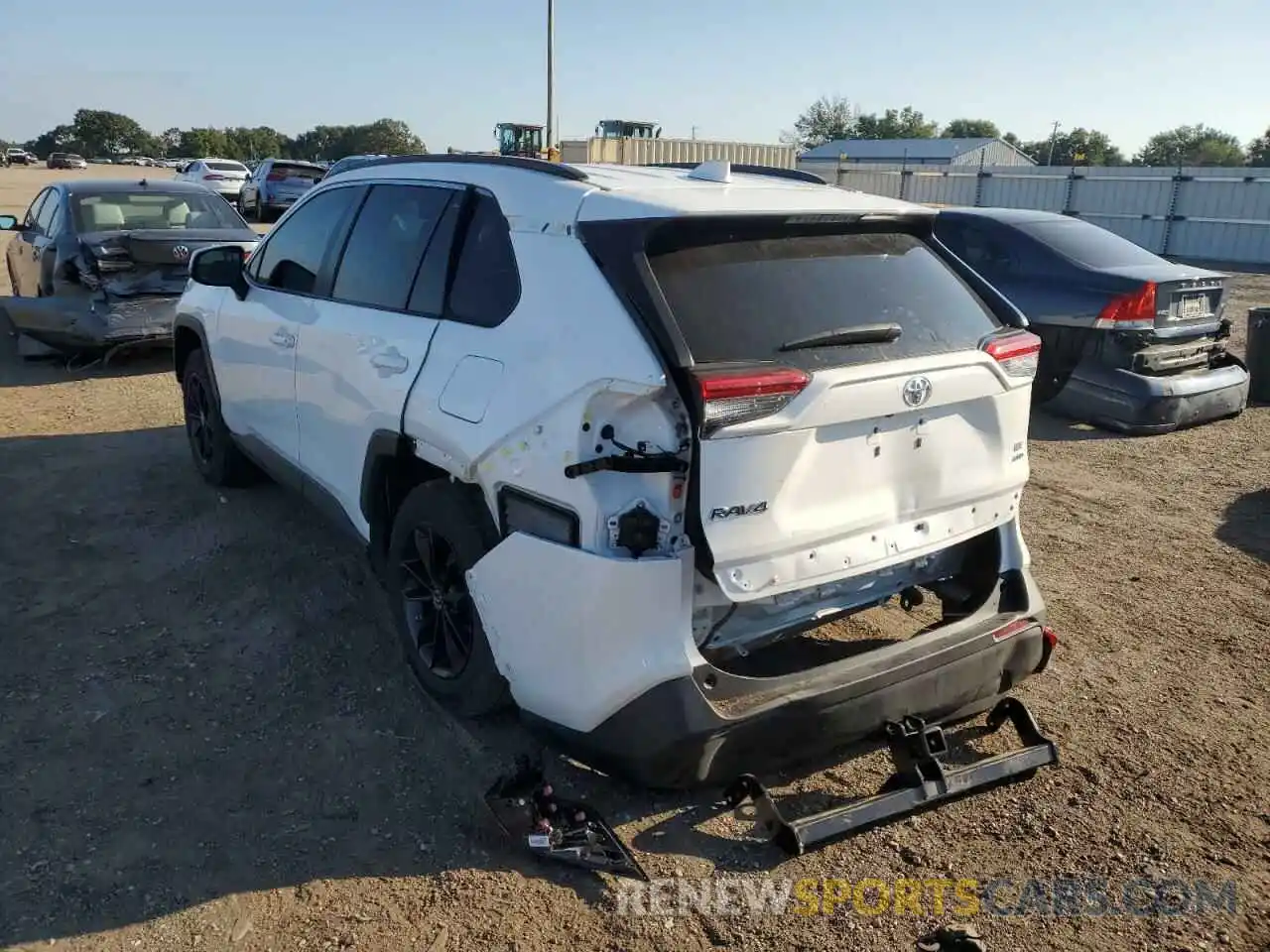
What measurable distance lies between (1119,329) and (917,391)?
509 cm

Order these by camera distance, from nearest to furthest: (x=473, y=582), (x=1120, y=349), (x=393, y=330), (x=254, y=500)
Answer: (x=473, y=582) < (x=393, y=330) < (x=254, y=500) < (x=1120, y=349)

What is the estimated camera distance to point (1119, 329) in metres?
7.10

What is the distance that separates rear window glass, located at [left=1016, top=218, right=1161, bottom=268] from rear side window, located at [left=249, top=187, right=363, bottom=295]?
5597 mm

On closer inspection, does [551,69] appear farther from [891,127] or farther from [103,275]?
[891,127]

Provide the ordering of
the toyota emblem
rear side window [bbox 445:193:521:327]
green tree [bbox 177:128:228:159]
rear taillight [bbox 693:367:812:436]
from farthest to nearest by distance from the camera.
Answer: green tree [bbox 177:128:228:159] < rear side window [bbox 445:193:521:327] < the toyota emblem < rear taillight [bbox 693:367:812:436]

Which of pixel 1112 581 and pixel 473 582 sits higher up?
pixel 473 582

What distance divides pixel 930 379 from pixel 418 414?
1639 millimetres

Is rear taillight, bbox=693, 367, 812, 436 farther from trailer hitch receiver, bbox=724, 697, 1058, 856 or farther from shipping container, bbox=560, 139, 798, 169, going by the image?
shipping container, bbox=560, 139, 798, 169

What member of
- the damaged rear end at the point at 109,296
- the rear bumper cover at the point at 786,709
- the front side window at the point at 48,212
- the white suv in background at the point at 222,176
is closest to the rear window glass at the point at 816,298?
the rear bumper cover at the point at 786,709

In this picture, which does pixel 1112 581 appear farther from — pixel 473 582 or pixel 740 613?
pixel 473 582

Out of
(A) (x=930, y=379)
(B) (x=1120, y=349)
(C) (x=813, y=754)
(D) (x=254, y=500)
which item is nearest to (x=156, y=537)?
(D) (x=254, y=500)

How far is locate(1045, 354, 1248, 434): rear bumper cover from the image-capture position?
7156 millimetres

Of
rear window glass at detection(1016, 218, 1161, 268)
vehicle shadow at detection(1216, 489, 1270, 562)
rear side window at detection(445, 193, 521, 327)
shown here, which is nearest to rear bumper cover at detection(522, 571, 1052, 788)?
rear side window at detection(445, 193, 521, 327)

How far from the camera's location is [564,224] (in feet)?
9.43
